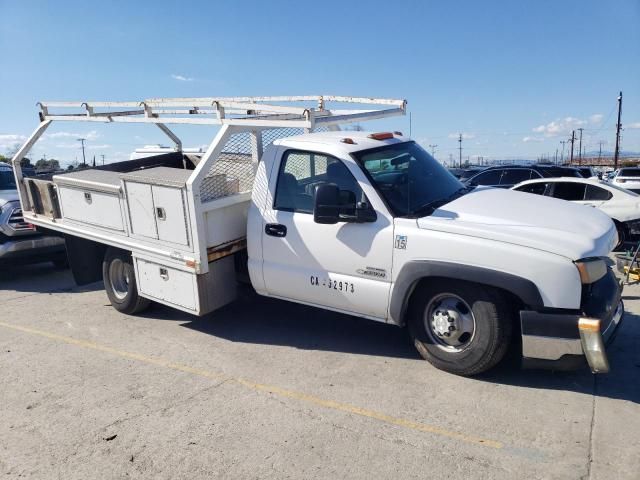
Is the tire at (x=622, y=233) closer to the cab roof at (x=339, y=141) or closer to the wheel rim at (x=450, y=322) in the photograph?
the cab roof at (x=339, y=141)

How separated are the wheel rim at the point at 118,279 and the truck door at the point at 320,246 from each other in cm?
217

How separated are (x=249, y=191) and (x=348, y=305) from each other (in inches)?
66.6

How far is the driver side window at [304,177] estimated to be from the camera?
4.53 m

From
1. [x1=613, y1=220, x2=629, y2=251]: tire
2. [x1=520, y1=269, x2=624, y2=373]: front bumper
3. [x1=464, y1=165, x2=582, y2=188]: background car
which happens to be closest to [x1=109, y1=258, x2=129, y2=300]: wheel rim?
[x1=520, y1=269, x2=624, y2=373]: front bumper

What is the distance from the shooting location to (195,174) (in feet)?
15.3

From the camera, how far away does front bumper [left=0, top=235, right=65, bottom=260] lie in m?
7.39

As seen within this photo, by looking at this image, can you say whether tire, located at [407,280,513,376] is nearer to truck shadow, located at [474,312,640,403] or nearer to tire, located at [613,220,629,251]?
truck shadow, located at [474,312,640,403]

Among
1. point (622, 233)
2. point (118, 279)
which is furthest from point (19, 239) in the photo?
point (622, 233)

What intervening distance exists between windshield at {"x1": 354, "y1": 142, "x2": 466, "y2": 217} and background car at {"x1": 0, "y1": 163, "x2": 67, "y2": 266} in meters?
5.56

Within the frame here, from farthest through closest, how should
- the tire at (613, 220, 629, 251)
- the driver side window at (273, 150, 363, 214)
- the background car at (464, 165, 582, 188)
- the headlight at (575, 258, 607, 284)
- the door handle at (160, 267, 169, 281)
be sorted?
the background car at (464, 165, 582, 188), the tire at (613, 220, 629, 251), the door handle at (160, 267, 169, 281), the driver side window at (273, 150, 363, 214), the headlight at (575, 258, 607, 284)

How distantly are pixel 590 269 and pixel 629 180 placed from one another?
580 inches

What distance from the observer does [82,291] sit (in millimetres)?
7281

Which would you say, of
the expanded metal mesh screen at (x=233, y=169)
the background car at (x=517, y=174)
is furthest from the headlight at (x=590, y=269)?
the background car at (x=517, y=174)

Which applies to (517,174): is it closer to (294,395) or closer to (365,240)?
(365,240)
